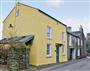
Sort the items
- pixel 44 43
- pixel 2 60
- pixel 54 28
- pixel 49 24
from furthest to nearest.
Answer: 1. pixel 54 28
2. pixel 49 24
3. pixel 44 43
4. pixel 2 60

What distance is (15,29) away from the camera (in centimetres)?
2570

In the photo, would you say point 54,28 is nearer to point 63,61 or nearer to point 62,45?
point 62,45

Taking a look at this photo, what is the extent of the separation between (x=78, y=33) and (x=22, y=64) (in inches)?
1086

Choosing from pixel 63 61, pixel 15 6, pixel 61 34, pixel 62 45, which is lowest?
pixel 63 61

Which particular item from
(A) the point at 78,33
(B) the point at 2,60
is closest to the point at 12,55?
(B) the point at 2,60

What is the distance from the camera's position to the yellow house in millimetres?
21969

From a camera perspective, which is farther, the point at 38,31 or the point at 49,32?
the point at 49,32

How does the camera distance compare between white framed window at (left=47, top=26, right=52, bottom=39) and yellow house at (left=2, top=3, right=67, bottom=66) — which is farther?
white framed window at (left=47, top=26, right=52, bottom=39)

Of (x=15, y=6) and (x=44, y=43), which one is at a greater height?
(x=15, y=6)

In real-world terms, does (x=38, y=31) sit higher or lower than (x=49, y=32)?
lower

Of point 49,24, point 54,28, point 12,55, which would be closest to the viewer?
A: point 12,55

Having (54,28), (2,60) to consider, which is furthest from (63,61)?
(2,60)

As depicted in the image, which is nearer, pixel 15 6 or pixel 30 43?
pixel 30 43

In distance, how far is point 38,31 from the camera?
21859mm
